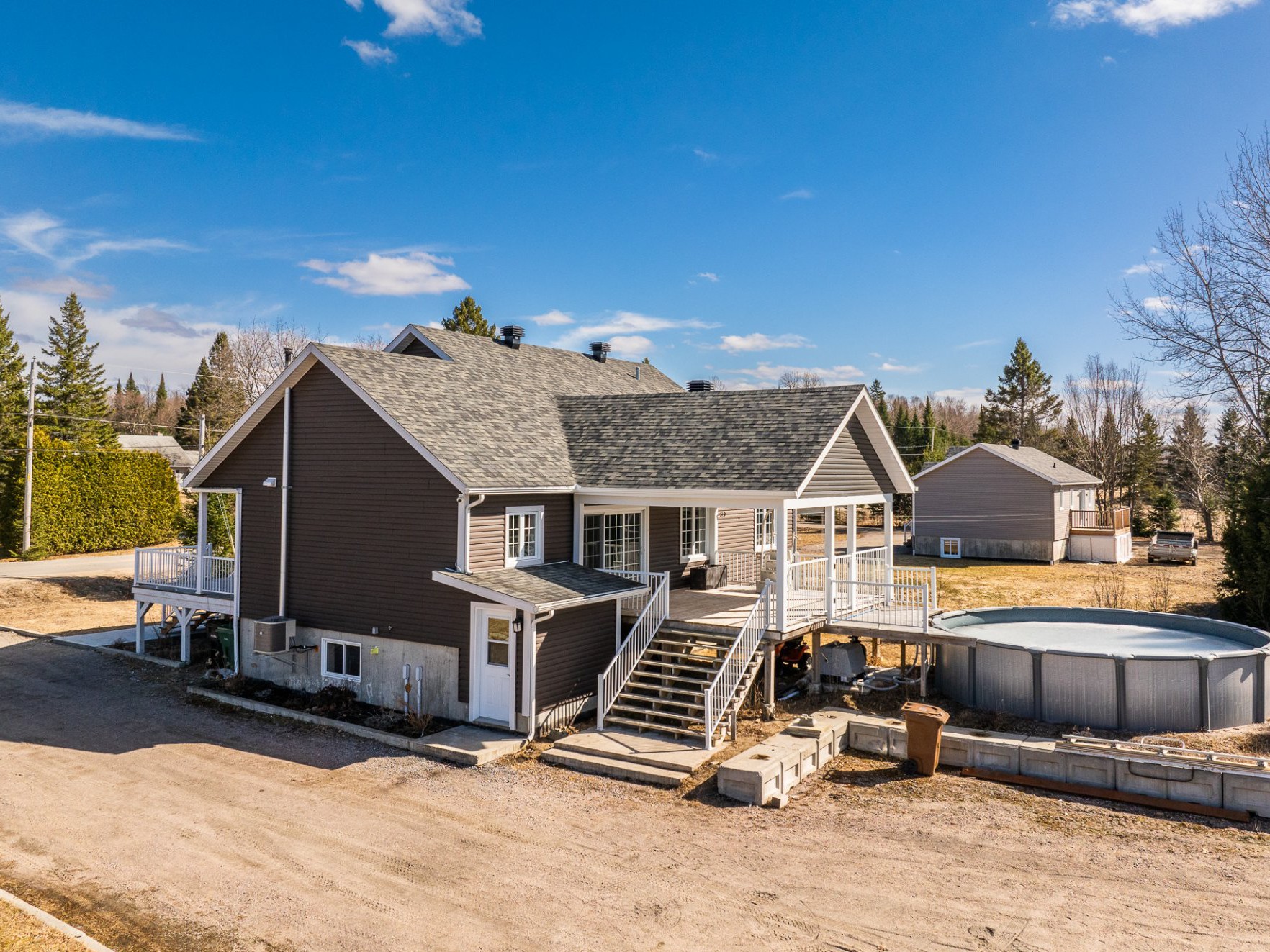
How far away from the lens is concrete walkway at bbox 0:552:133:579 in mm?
30297

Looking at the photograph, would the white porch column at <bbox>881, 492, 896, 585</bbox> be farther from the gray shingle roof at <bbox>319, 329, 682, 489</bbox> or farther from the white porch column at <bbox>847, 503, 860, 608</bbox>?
the gray shingle roof at <bbox>319, 329, 682, 489</bbox>

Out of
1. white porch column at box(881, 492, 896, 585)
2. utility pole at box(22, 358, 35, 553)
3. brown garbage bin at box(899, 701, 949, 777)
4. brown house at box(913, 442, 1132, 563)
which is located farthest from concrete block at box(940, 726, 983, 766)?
utility pole at box(22, 358, 35, 553)

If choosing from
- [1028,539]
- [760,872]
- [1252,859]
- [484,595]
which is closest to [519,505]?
[484,595]

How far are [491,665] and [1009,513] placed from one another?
31.5 metres

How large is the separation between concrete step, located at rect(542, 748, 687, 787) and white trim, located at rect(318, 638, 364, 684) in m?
4.82

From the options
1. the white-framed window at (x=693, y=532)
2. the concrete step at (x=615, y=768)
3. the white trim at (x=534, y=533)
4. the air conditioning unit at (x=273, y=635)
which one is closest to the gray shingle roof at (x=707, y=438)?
the white trim at (x=534, y=533)

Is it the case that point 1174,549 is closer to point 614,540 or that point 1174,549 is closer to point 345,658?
point 614,540

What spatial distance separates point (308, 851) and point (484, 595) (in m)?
4.81

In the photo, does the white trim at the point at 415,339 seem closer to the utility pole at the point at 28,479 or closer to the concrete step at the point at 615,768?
the concrete step at the point at 615,768

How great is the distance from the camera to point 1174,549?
3638cm

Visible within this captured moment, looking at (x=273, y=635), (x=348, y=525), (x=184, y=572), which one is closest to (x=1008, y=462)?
(x=348, y=525)

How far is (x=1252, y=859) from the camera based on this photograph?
9.39m

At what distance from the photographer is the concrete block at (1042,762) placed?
38.8 feet

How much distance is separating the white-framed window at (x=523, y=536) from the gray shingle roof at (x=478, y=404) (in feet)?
2.12
